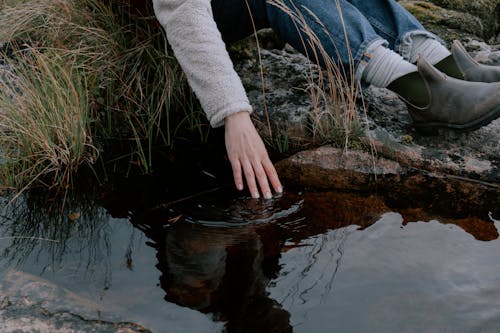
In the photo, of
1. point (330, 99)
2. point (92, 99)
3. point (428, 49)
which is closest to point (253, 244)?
point (330, 99)

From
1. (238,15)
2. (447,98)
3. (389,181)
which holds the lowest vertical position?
(389,181)

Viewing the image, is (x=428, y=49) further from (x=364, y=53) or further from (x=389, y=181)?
(x=389, y=181)

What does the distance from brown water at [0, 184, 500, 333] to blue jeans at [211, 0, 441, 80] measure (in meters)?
0.76

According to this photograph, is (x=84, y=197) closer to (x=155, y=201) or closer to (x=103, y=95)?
(x=155, y=201)

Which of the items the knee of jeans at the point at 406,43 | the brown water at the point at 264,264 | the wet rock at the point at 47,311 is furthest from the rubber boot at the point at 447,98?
the wet rock at the point at 47,311

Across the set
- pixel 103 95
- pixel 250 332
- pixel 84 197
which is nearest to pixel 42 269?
A: pixel 84 197

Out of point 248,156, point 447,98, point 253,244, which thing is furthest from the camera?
point 447,98

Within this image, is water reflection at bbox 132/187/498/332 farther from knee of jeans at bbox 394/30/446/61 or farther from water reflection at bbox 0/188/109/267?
knee of jeans at bbox 394/30/446/61

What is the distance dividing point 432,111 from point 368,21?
646 millimetres

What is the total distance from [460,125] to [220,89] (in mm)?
1340

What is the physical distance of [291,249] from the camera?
7.72 ft

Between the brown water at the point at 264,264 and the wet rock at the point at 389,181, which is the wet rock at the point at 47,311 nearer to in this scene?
the brown water at the point at 264,264

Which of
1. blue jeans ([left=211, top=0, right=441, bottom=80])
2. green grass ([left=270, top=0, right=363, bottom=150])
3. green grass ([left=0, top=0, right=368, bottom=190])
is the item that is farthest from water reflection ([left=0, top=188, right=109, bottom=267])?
blue jeans ([left=211, top=0, right=441, bottom=80])

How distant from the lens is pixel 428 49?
3041 millimetres
